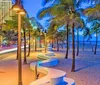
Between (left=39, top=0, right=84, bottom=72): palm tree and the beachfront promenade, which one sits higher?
(left=39, top=0, right=84, bottom=72): palm tree

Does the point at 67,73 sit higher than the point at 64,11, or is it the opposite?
the point at 64,11

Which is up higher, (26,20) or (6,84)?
(26,20)

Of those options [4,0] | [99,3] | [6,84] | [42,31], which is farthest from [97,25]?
[4,0]

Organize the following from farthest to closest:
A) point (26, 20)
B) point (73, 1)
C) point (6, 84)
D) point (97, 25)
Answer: point (97, 25), point (26, 20), point (73, 1), point (6, 84)

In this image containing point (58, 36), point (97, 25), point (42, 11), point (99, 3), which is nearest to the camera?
point (99, 3)

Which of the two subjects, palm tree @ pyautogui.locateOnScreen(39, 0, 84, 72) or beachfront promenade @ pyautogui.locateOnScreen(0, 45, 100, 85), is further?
palm tree @ pyautogui.locateOnScreen(39, 0, 84, 72)

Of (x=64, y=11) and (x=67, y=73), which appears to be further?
(x=64, y=11)

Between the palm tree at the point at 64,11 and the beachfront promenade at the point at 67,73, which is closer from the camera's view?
the beachfront promenade at the point at 67,73

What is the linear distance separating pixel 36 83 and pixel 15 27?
14.2m

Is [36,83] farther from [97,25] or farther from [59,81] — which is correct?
[97,25]

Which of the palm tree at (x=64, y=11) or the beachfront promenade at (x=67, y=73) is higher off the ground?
the palm tree at (x=64, y=11)

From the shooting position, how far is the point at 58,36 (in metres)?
47.9

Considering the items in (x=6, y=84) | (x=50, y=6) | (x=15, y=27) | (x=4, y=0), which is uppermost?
(x=4, y=0)

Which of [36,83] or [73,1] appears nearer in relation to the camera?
[36,83]
